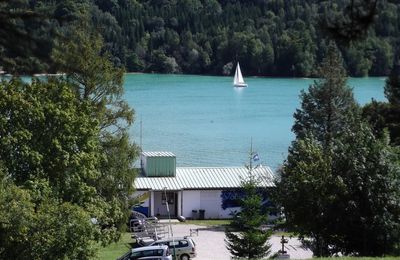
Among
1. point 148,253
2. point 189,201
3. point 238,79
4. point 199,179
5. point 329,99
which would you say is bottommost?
point 189,201

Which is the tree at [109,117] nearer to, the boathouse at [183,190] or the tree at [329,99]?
the boathouse at [183,190]

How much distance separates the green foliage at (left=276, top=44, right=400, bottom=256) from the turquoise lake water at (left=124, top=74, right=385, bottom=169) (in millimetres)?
24620

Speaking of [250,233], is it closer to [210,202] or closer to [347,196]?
[347,196]

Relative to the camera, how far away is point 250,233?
68.5 feet

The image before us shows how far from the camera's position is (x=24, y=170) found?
64.8 feet

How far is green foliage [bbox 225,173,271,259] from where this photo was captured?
20859mm

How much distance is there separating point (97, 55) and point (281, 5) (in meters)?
121

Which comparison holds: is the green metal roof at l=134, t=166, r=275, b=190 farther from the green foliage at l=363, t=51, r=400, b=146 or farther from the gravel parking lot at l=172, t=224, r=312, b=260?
the green foliage at l=363, t=51, r=400, b=146

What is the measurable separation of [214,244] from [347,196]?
29.3ft

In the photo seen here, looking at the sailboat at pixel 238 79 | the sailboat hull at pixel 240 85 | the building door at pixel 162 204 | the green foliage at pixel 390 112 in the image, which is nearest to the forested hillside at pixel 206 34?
the sailboat hull at pixel 240 85

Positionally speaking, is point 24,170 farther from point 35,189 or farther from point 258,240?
point 258,240

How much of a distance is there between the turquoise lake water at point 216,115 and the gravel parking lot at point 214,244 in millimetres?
14717

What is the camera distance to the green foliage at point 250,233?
68.4 ft

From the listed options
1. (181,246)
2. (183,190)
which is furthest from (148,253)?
(183,190)
